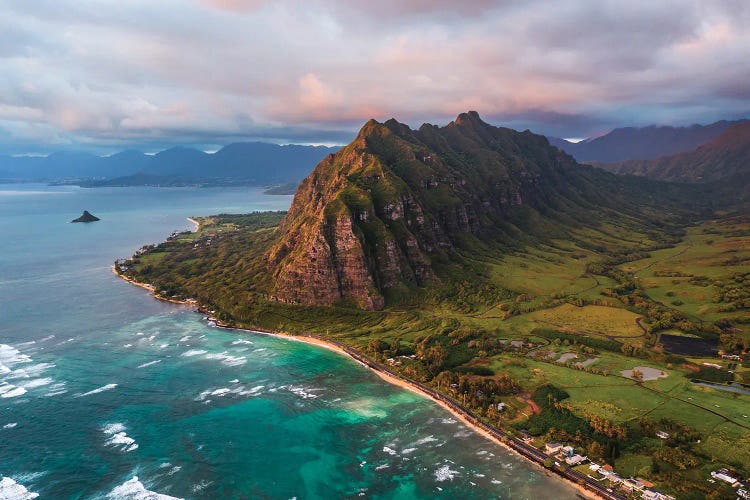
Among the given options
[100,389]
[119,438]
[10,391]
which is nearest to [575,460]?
[119,438]

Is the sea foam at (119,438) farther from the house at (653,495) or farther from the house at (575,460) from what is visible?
the house at (653,495)

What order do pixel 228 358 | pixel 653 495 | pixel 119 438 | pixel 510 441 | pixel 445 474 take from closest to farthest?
pixel 653 495, pixel 445 474, pixel 119 438, pixel 510 441, pixel 228 358

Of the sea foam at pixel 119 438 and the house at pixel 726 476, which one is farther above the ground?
the sea foam at pixel 119 438

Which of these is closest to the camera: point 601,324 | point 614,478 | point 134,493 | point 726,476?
point 134,493

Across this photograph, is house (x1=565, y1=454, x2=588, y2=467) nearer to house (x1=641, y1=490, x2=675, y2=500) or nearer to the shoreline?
the shoreline

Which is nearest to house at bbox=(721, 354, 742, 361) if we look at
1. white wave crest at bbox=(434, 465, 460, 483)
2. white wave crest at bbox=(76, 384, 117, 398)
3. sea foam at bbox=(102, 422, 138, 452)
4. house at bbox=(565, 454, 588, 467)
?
house at bbox=(565, 454, 588, 467)

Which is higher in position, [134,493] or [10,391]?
[10,391]

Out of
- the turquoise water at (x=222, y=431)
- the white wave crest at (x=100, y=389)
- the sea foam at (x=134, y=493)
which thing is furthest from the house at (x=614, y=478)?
the white wave crest at (x=100, y=389)

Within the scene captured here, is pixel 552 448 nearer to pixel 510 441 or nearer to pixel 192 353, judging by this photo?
pixel 510 441
